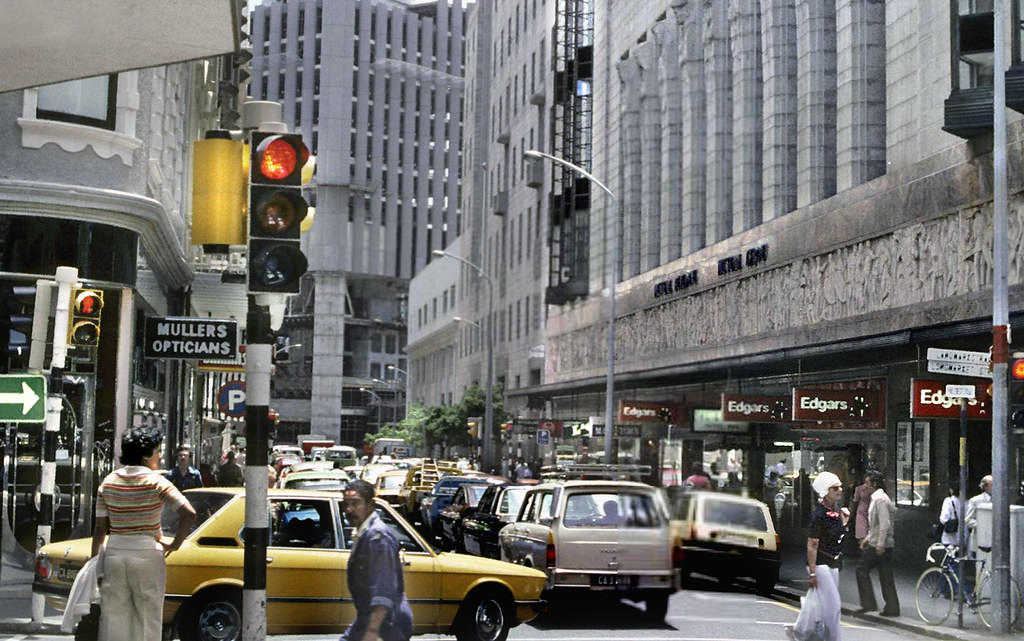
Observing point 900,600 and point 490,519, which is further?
point 490,519

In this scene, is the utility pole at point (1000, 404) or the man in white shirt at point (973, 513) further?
the man in white shirt at point (973, 513)

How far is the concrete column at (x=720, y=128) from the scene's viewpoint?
136 feet

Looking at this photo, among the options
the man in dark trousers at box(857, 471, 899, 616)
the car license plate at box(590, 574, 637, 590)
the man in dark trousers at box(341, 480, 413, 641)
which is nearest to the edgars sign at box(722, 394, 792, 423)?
the man in dark trousers at box(857, 471, 899, 616)

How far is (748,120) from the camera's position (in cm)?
3938

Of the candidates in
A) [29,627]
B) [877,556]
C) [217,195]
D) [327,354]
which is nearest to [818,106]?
[877,556]

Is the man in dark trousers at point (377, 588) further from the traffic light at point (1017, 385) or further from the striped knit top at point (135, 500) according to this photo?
the traffic light at point (1017, 385)

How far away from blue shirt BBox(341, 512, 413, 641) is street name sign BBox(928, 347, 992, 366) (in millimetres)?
10323

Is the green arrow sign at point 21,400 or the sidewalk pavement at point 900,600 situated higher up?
the green arrow sign at point 21,400

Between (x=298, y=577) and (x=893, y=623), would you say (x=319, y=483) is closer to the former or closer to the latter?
(x=893, y=623)

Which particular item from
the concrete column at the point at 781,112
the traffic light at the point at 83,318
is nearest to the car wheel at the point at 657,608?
the traffic light at the point at 83,318

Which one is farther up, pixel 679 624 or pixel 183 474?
pixel 183 474

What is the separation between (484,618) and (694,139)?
105 ft

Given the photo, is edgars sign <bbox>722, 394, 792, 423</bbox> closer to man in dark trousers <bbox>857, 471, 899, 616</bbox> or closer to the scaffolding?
man in dark trousers <bbox>857, 471, 899, 616</bbox>

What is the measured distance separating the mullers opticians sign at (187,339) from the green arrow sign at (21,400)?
7.49 metres
